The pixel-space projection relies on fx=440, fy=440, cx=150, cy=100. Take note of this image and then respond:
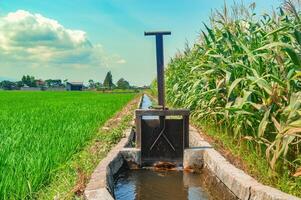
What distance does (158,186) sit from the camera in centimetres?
486

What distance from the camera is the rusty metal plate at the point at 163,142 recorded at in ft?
20.1

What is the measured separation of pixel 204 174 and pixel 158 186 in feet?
2.69

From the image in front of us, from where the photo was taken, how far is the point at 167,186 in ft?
16.0

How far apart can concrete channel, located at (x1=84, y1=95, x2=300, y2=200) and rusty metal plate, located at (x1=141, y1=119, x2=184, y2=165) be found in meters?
0.24

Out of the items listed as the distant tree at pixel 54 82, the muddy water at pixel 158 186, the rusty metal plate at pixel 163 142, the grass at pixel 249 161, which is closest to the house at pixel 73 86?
the distant tree at pixel 54 82

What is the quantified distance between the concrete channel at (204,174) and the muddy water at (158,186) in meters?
0.11

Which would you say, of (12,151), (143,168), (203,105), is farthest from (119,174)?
(203,105)

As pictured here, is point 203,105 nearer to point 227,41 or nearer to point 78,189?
point 227,41

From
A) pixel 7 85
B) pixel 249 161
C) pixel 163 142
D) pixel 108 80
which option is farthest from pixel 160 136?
pixel 7 85

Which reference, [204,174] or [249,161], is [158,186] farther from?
[249,161]

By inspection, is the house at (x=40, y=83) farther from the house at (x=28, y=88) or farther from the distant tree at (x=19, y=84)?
the distant tree at (x=19, y=84)

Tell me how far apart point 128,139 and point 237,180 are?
3068 mm

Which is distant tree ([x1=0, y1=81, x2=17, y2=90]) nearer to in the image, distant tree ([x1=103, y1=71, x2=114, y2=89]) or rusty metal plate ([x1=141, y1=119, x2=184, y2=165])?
distant tree ([x1=103, y1=71, x2=114, y2=89])

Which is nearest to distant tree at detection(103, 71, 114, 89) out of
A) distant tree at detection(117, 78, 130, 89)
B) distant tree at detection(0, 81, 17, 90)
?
distant tree at detection(117, 78, 130, 89)
